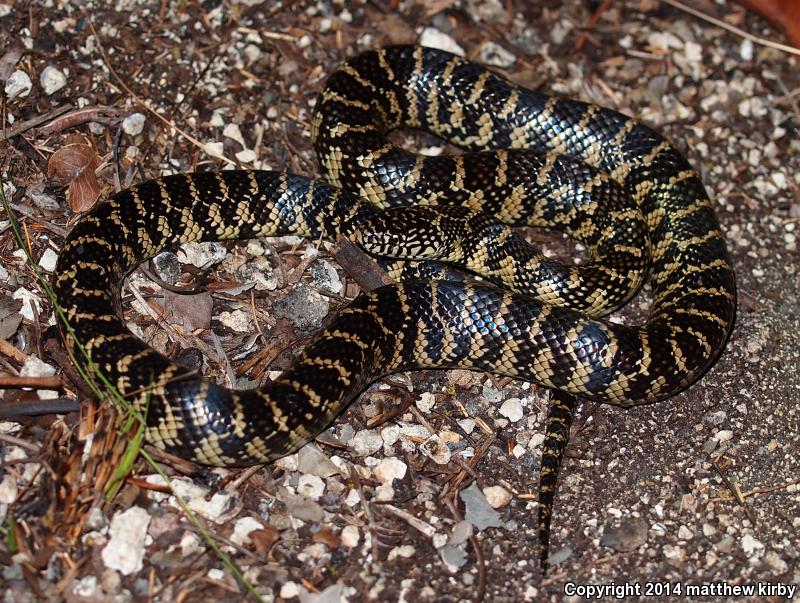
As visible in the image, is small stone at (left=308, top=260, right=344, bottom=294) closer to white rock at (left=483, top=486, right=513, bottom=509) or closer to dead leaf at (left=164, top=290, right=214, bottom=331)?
dead leaf at (left=164, top=290, right=214, bottom=331)

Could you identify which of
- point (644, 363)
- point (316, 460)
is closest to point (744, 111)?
point (644, 363)

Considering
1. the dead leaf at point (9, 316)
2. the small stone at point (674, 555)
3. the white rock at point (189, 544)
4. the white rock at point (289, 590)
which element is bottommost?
the small stone at point (674, 555)

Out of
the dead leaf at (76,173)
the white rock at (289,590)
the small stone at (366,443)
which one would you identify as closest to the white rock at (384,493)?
the small stone at (366,443)

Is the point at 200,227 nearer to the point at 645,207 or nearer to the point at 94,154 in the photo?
the point at 94,154

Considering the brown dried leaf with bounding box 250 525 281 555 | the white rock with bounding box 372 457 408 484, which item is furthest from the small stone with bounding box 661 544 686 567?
the brown dried leaf with bounding box 250 525 281 555

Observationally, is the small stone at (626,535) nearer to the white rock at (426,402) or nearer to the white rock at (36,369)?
the white rock at (426,402)
